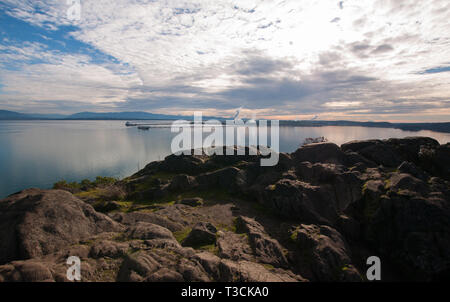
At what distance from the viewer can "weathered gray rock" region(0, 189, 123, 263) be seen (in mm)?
10383

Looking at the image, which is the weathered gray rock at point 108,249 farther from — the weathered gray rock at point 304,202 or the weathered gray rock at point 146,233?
the weathered gray rock at point 304,202

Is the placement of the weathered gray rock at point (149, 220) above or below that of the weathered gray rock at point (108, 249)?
below

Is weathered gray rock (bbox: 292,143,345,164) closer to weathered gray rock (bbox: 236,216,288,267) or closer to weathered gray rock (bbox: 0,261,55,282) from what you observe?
weathered gray rock (bbox: 236,216,288,267)

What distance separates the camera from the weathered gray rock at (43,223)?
10383 millimetres

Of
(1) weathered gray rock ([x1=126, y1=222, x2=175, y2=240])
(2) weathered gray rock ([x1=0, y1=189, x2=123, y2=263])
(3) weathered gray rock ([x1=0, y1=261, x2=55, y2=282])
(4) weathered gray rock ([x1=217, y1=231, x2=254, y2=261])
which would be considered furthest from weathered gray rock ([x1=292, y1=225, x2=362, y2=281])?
(3) weathered gray rock ([x1=0, y1=261, x2=55, y2=282])

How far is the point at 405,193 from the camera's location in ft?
53.9

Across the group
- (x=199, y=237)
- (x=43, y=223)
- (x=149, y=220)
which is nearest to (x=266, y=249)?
(x=199, y=237)

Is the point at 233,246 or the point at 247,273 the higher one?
the point at 247,273

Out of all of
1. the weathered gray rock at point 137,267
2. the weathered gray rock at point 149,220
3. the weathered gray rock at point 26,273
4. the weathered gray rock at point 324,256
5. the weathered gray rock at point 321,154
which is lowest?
the weathered gray rock at point 324,256

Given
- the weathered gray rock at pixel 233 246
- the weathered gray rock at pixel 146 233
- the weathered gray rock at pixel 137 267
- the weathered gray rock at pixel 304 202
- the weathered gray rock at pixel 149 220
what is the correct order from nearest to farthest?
the weathered gray rock at pixel 137 267
the weathered gray rock at pixel 146 233
the weathered gray rock at pixel 233 246
the weathered gray rock at pixel 149 220
the weathered gray rock at pixel 304 202

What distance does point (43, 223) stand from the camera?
11508 mm

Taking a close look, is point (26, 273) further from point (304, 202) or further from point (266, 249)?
point (304, 202)

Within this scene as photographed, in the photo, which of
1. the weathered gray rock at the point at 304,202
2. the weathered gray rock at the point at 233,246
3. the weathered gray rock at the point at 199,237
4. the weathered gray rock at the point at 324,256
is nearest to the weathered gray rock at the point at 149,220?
the weathered gray rock at the point at 199,237

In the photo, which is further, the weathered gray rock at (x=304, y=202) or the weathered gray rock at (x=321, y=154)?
the weathered gray rock at (x=321, y=154)
